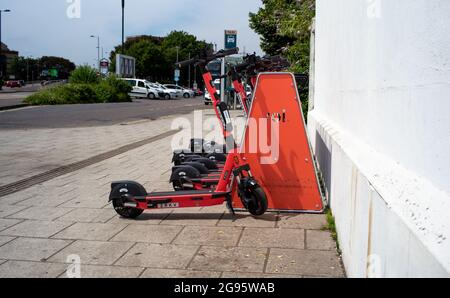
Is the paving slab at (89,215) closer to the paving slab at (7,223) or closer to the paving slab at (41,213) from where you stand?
the paving slab at (41,213)

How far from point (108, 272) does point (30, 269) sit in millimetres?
615

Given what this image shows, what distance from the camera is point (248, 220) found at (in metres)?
5.14

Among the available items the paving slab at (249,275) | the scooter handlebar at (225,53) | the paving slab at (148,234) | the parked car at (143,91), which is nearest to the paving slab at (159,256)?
the paving slab at (148,234)

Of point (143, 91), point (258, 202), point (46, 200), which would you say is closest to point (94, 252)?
point (258, 202)

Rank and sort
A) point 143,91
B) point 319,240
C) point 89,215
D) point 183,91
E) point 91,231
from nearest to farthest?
point 319,240, point 91,231, point 89,215, point 143,91, point 183,91

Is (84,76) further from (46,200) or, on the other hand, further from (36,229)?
(36,229)

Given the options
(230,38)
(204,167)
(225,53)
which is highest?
(230,38)

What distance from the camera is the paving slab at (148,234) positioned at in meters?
4.52

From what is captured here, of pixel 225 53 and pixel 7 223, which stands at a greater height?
pixel 225 53

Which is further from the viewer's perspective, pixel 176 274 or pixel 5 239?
pixel 5 239

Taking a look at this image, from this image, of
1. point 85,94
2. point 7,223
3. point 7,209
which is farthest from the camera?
point 85,94

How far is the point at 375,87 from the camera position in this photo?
10.1ft

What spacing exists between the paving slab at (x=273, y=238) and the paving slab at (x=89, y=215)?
1576 mm
